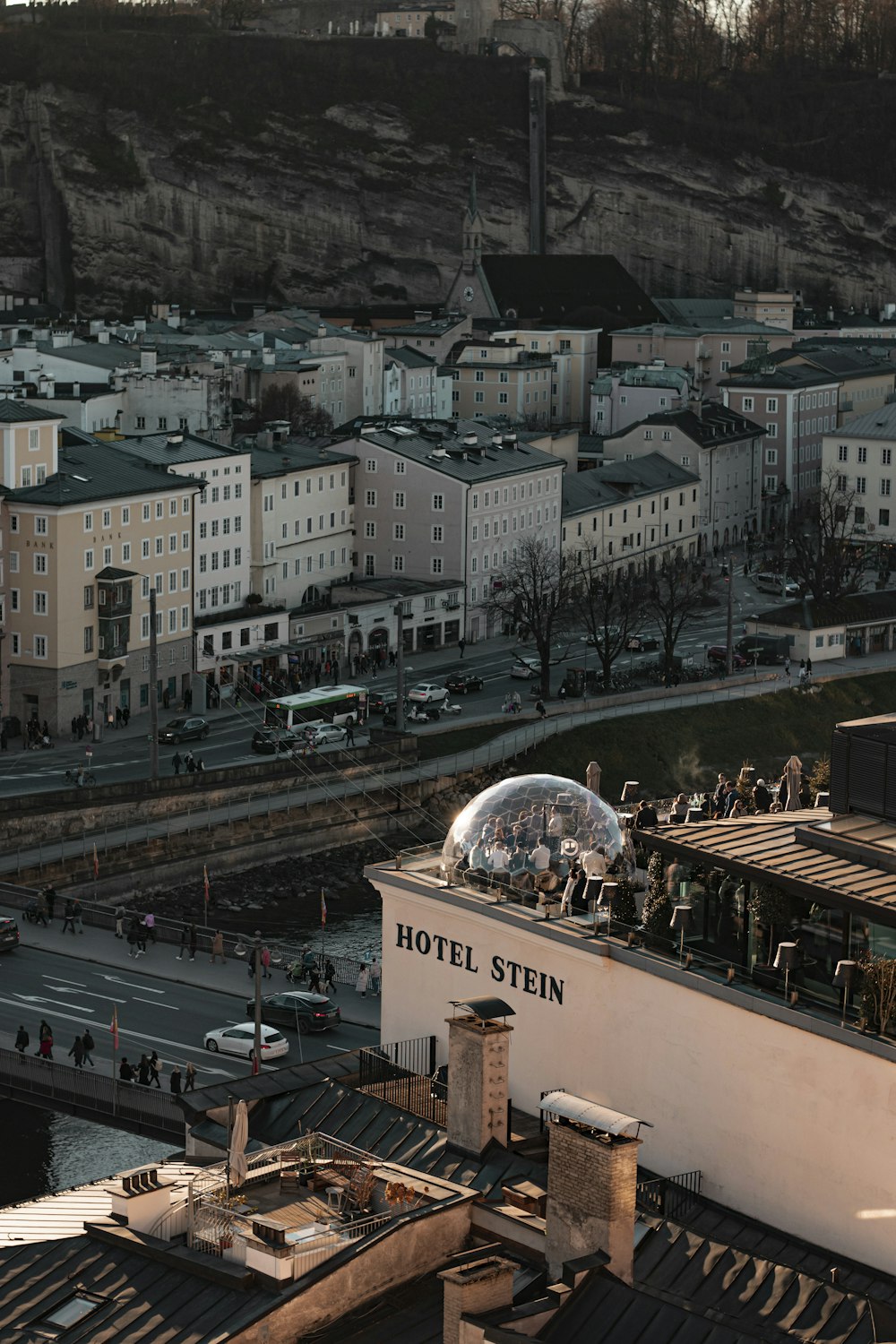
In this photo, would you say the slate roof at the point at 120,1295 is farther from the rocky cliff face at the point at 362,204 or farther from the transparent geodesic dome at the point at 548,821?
the rocky cliff face at the point at 362,204

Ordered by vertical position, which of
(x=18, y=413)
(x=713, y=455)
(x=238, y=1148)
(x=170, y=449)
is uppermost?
(x=18, y=413)

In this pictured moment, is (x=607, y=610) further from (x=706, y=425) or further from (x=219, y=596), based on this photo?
(x=706, y=425)

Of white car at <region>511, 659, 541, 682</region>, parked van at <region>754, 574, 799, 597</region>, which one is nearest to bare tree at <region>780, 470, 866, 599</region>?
parked van at <region>754, 574, 799, 597</region>

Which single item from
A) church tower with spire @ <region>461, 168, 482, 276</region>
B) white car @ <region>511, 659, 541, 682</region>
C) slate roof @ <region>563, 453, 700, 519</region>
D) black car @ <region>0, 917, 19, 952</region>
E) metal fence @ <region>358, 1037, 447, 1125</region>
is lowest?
white car @ <region>511, 659, 541, 682</region>

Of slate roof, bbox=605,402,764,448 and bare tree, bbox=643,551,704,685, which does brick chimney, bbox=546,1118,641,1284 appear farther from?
slate roof, bbox=605,402,764,448

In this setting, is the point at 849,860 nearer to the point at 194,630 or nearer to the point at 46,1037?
the point at 46,1037

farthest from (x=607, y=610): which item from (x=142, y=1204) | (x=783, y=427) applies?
(x=142, y=1204)
